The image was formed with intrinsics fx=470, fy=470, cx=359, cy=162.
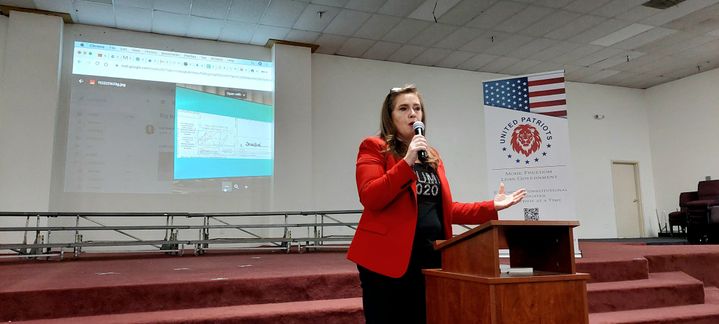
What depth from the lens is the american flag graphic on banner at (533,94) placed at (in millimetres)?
4137

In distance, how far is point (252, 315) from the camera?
2689mm

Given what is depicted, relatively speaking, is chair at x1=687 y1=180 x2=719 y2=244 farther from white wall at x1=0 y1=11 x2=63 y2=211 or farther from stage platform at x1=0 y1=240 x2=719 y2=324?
white wall at x1=0 y1=11 x2=63 y2=211

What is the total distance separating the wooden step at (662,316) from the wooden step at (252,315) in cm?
159

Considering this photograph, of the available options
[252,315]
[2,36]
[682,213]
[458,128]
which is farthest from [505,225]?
[682,213]

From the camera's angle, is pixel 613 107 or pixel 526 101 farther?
pixel 613 107

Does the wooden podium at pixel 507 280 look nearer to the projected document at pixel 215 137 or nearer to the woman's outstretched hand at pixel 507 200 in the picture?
the woman's outstretched hand at pixel 507 200

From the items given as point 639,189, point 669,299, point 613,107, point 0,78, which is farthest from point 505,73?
point 0,78

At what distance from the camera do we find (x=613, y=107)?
10.1 meters

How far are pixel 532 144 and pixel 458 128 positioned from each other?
4593mm

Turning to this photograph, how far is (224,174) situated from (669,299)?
557cm

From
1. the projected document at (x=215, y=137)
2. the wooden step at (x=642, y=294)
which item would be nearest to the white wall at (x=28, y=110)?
the projected document at (x=215, y=137)

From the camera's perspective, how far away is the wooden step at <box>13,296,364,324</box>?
2.60 meters

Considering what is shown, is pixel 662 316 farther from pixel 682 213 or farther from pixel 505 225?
pixel 682 213

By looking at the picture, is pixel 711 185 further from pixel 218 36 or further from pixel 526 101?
pixel 218 36
